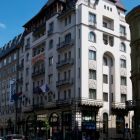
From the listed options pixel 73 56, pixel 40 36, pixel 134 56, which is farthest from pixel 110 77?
pixel 134 56

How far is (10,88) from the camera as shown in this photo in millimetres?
92812

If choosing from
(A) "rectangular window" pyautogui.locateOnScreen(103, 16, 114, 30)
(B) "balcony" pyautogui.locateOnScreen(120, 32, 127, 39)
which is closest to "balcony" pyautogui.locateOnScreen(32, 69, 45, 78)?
(A) "rectangular window" pyautogui.locateOnScreen(103, 16, 114, 30)

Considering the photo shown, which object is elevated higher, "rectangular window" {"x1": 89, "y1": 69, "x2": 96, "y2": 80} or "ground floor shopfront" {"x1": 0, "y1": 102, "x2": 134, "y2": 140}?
"rectangular window" {"x1": 89, "y1": 69, "x2": 96, "y2": 80}

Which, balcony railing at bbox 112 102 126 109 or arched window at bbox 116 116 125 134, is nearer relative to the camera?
balcony railing at bbox 112 102 126 109

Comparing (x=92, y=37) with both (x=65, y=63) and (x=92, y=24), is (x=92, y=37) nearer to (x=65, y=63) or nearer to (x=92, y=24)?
(x=92, y=24)

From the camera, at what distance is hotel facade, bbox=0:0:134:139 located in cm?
6381

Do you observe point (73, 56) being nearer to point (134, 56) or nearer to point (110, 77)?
point (110, 77)

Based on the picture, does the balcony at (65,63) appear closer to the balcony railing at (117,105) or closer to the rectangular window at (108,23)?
the rectangular window at (108,23)

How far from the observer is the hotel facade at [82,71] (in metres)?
63.8

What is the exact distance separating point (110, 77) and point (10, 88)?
106ft

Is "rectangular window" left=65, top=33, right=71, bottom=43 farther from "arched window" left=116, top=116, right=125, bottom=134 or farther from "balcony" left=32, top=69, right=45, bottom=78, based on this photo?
"arched window" left=116, top=116, right=125, bottom=134

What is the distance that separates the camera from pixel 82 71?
6328 cm

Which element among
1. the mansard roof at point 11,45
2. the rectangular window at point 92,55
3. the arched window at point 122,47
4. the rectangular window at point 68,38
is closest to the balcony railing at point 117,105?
the rectangular window at point 92,55

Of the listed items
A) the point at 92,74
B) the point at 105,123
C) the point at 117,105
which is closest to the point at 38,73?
the point at 92,74
